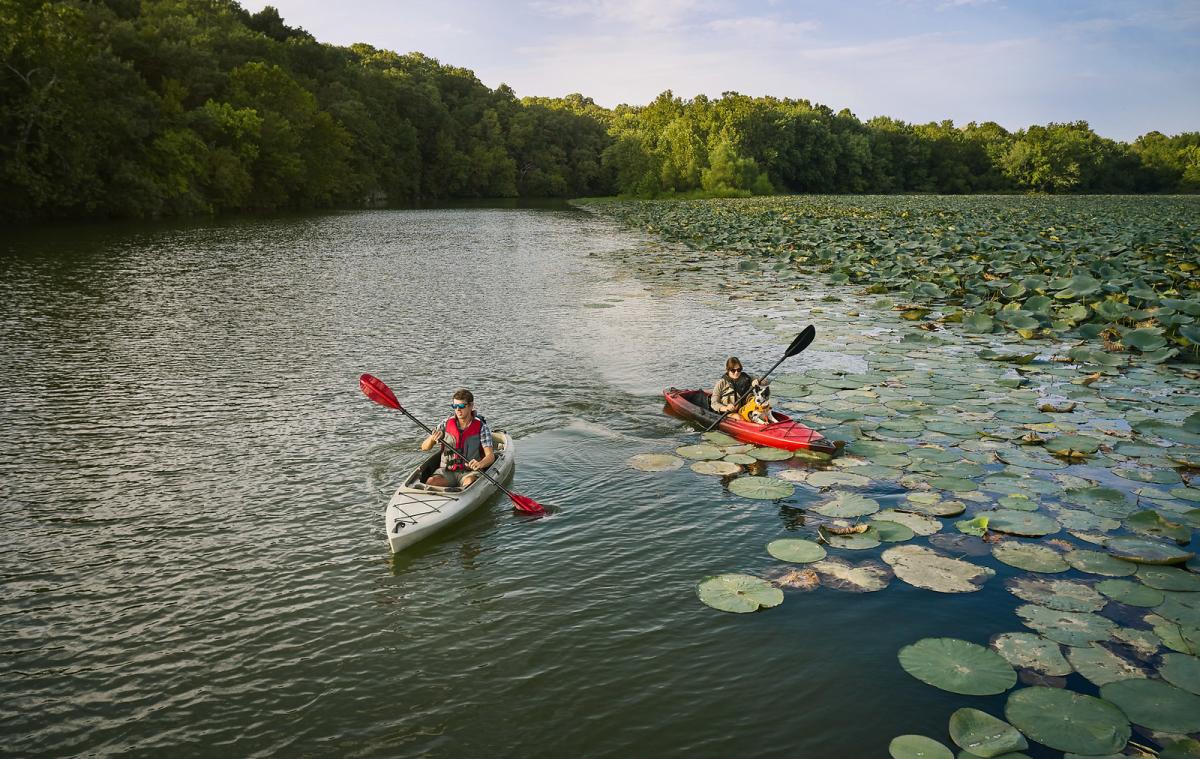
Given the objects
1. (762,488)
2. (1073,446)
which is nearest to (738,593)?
(762,488)

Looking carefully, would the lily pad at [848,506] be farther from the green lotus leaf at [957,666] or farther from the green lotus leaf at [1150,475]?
the green lotus leaf at [1150,475]

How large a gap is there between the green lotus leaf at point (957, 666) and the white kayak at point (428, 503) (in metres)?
4.58

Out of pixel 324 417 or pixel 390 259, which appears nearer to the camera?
pixel 324 417

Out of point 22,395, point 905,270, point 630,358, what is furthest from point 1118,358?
point 22,395

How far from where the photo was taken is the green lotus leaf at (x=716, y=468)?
9581mm

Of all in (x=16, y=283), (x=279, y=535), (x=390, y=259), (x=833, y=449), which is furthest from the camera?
(x=390, y=259)

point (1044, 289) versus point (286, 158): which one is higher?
point (286, 158)

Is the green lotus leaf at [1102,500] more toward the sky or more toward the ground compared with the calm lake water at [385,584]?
more toward the sky

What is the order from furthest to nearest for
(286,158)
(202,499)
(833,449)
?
(286,158), (833,449), (202,499)

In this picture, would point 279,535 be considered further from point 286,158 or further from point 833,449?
point 286,158

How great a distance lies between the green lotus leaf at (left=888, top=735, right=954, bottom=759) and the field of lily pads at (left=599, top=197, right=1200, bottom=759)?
0.5 inches

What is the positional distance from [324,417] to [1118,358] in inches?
527

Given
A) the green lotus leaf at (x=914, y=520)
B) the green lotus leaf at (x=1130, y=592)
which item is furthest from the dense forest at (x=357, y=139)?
the green lotus leaf at (x=1130, y=592)

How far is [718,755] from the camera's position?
4.99 meters
